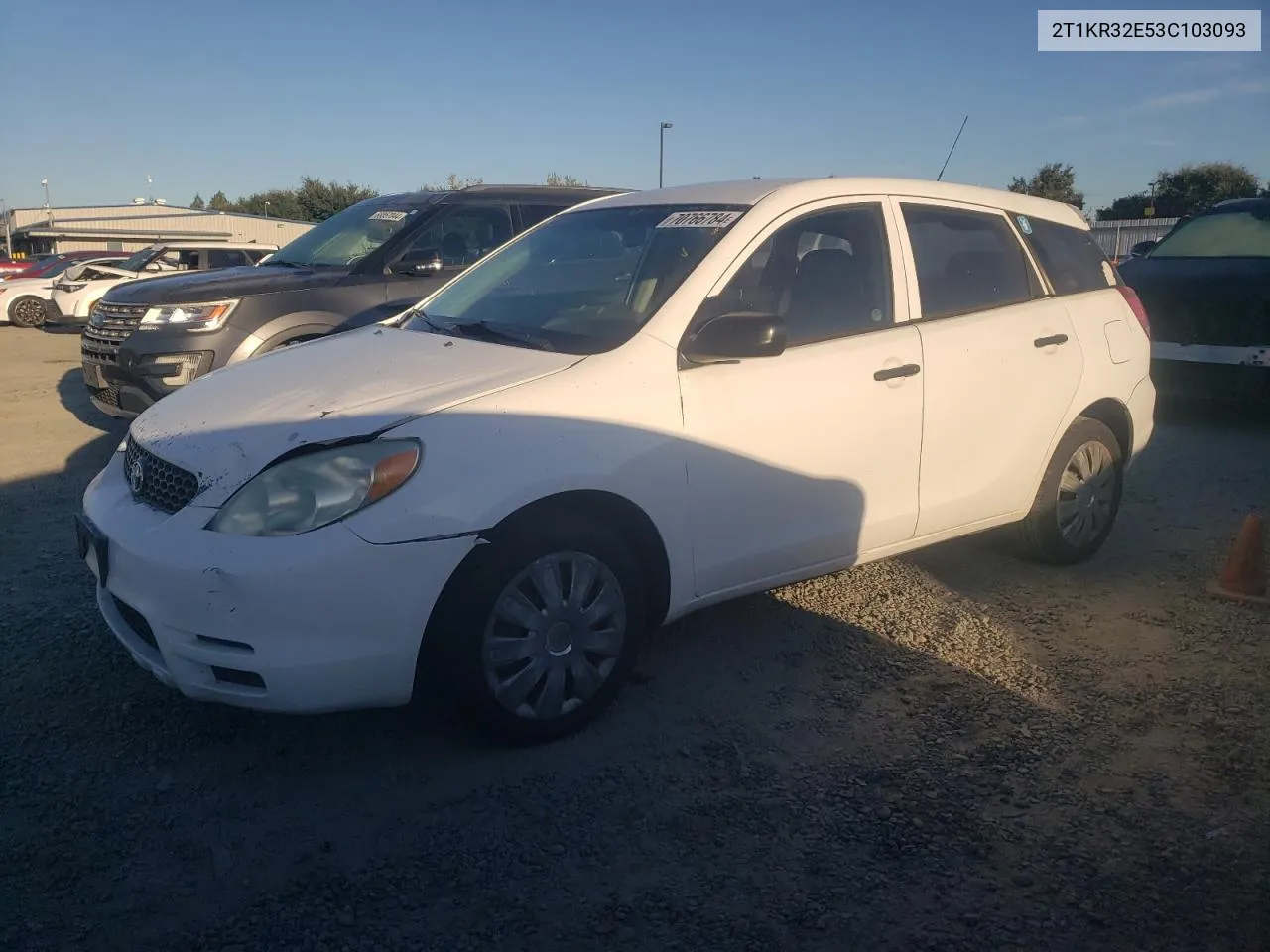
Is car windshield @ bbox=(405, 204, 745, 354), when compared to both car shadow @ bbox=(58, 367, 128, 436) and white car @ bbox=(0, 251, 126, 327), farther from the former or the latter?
white car @ bbox=(0, 251, 126, 327)

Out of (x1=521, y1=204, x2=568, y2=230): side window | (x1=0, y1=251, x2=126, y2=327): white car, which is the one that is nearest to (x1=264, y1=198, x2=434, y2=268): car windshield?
(x1=521, y1=204, x2=568, y2=230): side window

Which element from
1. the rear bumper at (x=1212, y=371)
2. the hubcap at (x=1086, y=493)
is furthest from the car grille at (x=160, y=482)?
the rear bumper at (x=1212, y=371)

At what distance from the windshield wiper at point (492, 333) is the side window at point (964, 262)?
168 centimetres

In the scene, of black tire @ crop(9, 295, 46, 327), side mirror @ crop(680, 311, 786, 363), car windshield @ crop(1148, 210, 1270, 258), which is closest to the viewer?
side mirror @ crop(680, 311, 786, 363)

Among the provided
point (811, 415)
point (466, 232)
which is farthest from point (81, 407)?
point (811, 415)

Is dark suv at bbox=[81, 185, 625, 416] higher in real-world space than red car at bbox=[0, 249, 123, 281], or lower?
lower

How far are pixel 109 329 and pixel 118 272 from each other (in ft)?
44.2

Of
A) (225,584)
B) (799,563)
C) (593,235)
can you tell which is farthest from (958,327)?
(225,584)

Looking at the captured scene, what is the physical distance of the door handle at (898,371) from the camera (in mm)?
4129

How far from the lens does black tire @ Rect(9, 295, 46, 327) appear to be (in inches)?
787

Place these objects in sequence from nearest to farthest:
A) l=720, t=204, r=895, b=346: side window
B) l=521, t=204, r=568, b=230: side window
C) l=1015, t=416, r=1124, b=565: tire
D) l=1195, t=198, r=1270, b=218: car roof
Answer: l=720, t=204, r=895, b=346: side window
l=1015, t=416, r=1124, b=565: tire
l=521, t=204, r=568, b=230: side window
l=1195, t=198, r=1270, b=218: car roof

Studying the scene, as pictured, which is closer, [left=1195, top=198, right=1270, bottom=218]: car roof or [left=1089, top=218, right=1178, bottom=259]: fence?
[left=1195, top=198, right=1270, bottom=218]: car roof

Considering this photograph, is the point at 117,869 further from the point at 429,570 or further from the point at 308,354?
the point at 308,354

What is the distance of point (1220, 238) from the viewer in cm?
976
